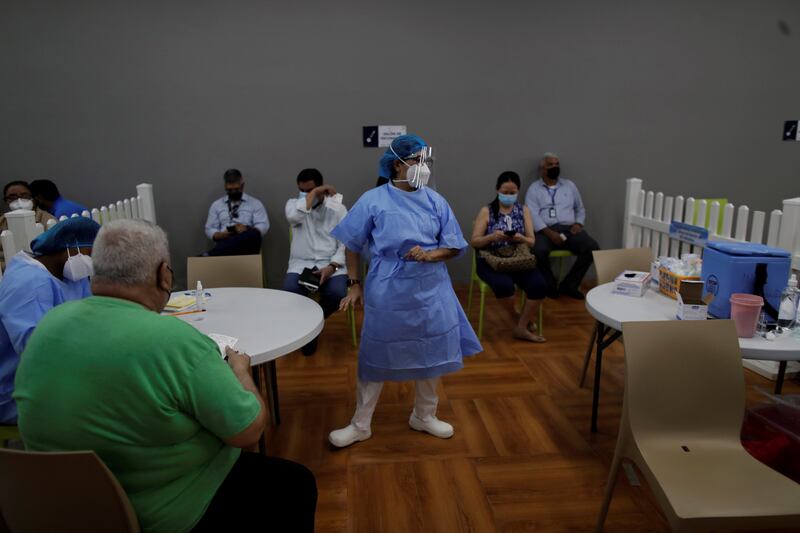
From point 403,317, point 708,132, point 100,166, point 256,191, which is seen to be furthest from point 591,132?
point 100,166

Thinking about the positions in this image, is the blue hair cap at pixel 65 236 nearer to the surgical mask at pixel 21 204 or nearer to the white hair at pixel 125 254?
the white hair at pixel 125 254

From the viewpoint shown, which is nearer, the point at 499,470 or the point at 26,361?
the point at 26,361

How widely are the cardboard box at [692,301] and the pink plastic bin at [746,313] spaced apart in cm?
13

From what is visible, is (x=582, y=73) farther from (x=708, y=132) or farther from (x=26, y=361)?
(x=26, y=361)

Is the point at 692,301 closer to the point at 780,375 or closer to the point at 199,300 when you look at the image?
the point at 780,375

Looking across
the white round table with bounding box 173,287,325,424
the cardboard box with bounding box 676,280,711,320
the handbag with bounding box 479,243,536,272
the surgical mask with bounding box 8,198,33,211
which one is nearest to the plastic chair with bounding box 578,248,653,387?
the cardboard box with bounding box 676,280,711,320

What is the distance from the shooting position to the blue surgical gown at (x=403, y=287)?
97.0 inches

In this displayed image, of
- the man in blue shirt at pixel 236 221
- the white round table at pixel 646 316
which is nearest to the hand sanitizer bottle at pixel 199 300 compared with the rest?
the white round table at pixel 646 316

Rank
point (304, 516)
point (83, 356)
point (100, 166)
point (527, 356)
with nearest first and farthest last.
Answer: point (83, 356) < point (304, 516) < point (527, 356) < point (100, 166)

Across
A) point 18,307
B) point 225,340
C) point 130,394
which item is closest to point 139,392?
point 130,394

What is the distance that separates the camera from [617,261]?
3.10 meters

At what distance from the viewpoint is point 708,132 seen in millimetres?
5457

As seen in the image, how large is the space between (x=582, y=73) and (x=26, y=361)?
17.2 ft

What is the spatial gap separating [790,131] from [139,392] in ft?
21.6
